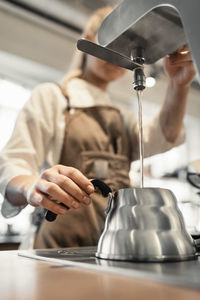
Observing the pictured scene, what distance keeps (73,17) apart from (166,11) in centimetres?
→ 172

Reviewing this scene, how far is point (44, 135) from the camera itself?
2.80 feet

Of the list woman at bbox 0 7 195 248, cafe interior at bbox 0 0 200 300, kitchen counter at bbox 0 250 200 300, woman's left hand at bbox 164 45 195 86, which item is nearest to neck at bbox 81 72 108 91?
woman at bbox 0 7 195 248

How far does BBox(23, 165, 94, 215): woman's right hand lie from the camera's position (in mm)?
486

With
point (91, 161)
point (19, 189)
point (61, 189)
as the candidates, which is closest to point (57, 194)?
point (61, 189)

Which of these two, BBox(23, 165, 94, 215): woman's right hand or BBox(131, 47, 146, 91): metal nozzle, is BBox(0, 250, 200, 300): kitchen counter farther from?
BBox(131, 47, 146, 91): metal nozzle

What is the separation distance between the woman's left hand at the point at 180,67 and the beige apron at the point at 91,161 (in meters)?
0.26

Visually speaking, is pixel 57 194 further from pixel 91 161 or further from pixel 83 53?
pixel 83 53

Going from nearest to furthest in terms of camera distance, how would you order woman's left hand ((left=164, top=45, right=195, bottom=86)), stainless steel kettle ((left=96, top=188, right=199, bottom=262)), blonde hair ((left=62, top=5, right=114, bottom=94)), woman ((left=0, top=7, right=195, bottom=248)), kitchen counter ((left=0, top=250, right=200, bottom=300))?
kitchen counter ((left=0, top=250, right=200, bottom=300)) → stainless steel kettle ((left=96, top=188, right=199, bottom=262)) → woman's left hand ((left=164, top=45, right=195, bottom=86)) → woman ((left=0, top=7, right=195, bottom=248)) → blonde hair ((left=62, top=5, right=114, bottom=94))

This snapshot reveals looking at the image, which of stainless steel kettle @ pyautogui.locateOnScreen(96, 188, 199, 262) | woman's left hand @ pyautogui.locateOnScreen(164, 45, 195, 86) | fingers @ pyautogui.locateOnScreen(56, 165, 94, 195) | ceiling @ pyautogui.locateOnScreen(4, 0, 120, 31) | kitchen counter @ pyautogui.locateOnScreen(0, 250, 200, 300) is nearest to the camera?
kitchen counter @ pyautogui.locateOnScreen(0, 250, 200, 300)

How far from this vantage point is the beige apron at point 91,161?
78cm

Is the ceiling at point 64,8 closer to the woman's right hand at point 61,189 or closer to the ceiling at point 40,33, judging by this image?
the ceiling at point 40,33

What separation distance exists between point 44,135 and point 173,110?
349 mm

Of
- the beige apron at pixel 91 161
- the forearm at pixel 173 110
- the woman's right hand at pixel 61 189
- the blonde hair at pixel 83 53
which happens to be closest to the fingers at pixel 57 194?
the woman's right hand at pixel 61 189

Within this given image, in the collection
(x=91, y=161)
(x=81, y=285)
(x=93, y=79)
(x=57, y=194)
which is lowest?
(x=81, y=285)
